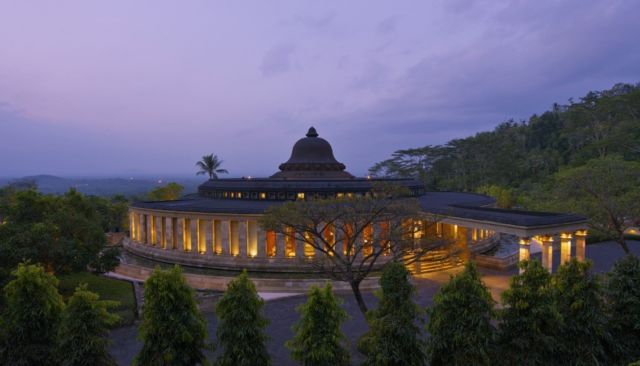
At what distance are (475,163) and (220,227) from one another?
89392 mm

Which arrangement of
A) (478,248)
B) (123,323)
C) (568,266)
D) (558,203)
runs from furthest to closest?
1. (478,248)
2. (558,203)
3. (123,323)
4. (568,266)

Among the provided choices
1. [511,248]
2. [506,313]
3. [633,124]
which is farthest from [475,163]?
[506,313]

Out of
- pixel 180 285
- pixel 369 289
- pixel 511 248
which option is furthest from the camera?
pixel 511 248

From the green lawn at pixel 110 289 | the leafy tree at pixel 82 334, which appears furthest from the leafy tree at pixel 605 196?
the green lawn at pixel 110 289

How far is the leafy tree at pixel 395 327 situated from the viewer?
18531 millimetres

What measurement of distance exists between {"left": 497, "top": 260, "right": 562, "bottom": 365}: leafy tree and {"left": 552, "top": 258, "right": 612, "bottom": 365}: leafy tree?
87cm

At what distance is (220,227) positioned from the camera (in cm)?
4475

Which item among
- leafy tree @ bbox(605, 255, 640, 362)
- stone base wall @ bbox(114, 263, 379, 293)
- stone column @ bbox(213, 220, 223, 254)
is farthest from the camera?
stone column @ bbox(213, 220, 223, 254)

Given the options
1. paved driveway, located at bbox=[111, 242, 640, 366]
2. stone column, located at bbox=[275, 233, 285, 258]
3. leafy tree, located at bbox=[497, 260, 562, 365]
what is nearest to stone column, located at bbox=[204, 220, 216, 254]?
stone column, located at bbox=[275, 233, 285, 258]

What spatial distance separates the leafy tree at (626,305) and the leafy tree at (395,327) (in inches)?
436

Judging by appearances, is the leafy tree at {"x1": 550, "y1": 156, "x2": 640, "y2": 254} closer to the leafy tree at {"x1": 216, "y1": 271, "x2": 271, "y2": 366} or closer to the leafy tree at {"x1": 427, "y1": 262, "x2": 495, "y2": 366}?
the leafy tree at {"x1": 427, "y1": 262, "x2": 495, "y2": 366}

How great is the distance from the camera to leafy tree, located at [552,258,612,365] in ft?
63.8

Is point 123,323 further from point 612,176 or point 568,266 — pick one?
point 612,176

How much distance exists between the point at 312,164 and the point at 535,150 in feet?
272
